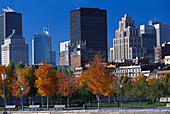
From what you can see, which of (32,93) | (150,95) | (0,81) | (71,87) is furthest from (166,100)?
(0,81)

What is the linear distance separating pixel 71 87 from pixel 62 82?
2466 mm

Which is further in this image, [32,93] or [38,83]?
[32,93]

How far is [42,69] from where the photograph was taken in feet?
309

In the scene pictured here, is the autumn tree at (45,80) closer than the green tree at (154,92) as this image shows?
Yes

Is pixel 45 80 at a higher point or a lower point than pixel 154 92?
higher

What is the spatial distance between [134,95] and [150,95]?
3800 mm

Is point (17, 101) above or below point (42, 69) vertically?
below

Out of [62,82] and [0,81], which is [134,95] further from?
[0,81]

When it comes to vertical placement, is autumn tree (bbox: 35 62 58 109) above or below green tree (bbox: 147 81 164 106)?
above

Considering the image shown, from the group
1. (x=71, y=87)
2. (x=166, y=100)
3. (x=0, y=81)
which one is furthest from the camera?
(x=166, y=100)

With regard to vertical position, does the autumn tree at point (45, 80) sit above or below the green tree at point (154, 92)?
above

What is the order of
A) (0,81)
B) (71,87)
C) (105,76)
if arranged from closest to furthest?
(105,76), (0,81), (71,87)

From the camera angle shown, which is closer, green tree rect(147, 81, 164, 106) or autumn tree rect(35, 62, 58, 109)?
autumn tree rect(35, 62, 58, 109)

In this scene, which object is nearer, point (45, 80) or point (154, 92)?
point (45, 80)
